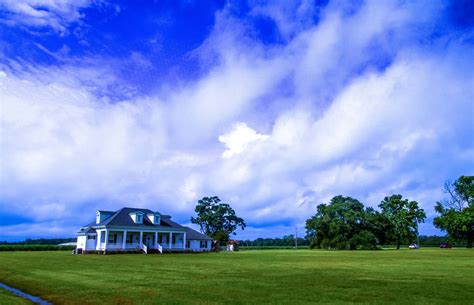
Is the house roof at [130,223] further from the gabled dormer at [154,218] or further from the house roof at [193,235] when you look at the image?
the gabled dormer at [154,218]

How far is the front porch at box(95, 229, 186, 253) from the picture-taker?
53.1 metres

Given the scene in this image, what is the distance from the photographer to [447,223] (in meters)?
75.1

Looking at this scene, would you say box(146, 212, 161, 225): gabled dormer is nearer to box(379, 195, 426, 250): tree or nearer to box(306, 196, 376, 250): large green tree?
box(306, 196, 376, 250): large green tree

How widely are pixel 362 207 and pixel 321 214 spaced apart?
8.95 meters

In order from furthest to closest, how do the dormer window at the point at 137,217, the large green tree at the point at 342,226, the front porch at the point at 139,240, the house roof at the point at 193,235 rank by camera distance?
the large green tree at the point at 342,226
the house roof at the point at 193,235
the dormer window at the point at 137,217
the front porch at the point at 139,240

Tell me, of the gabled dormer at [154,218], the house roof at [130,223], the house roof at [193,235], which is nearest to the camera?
the house roof at [130,223]

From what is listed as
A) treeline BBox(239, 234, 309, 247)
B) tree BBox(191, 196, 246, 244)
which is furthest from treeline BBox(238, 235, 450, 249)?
tree BBox(191, 196, 246, 244)

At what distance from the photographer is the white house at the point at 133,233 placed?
2103 inches

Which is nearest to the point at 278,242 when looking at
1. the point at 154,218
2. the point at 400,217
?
the point at 400,217

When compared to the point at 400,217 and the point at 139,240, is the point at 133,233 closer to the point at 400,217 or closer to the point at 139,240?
the point at 139,240

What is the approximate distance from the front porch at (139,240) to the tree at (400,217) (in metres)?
47.2

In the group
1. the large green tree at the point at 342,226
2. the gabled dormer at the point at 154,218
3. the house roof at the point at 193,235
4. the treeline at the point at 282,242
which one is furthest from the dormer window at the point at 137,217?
the treeline at the point at 282,242

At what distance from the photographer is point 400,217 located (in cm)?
8719

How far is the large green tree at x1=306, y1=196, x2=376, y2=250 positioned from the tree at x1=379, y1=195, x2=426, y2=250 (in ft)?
26.6
